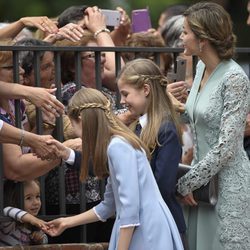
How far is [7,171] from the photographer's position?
9.36 m

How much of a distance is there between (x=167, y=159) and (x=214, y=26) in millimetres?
833

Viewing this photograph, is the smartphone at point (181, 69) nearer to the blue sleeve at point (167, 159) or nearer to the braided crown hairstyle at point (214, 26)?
the braided crown hairstyle at point (214, 26)

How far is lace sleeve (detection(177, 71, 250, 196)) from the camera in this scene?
8453 mm

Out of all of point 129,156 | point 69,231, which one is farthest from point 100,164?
point 69,231

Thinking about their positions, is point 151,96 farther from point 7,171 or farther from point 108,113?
point 7,171

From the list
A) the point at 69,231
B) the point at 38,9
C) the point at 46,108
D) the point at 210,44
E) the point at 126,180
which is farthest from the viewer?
the point at 38,9

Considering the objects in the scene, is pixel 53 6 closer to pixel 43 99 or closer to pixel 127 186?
pixel 43 99

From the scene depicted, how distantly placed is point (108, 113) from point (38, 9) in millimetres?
8772

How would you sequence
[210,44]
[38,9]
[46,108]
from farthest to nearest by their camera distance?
[38,9] → [46,108] → [210,44]

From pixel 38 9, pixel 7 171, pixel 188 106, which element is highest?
pixel 188 106

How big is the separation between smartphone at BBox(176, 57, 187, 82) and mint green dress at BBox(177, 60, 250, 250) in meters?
0.73

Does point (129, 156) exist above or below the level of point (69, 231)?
above

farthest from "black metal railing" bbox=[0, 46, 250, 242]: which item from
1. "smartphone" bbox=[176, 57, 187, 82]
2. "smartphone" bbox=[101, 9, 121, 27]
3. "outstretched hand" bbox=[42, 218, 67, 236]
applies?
"smartphone" bbox=[101, 9, 121, 27]

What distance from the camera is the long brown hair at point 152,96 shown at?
8508 millimetres
